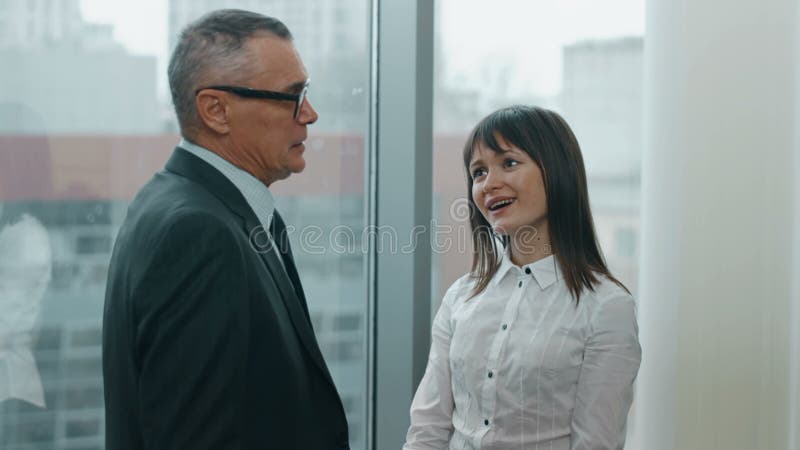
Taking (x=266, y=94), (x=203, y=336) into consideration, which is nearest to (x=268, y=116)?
(x=266, y=94)

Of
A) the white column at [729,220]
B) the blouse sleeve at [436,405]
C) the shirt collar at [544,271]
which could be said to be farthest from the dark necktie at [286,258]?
the white column at [729,220]

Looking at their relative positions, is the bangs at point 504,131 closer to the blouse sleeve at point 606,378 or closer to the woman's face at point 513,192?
the woman's face at point 513,192

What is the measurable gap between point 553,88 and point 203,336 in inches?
52.7

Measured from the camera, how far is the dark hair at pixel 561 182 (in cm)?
171

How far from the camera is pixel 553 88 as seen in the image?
7.28 ft

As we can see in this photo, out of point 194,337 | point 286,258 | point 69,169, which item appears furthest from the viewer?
point 69,169

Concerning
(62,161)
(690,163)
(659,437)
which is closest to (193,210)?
(62,161)

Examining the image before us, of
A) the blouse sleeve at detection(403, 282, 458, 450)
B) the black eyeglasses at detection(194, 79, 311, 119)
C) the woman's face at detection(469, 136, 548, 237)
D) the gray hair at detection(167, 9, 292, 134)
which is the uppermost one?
the gray hair at detection(167, 9, 292, 134)

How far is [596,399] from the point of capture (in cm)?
160

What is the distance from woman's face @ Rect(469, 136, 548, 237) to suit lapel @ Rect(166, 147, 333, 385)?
0.51 metres

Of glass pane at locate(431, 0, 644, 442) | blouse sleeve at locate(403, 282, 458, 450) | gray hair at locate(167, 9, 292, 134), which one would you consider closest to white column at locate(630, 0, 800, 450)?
glass pane at locate(431, 0, 644, 442)

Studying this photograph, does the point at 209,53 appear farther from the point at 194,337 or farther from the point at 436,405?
the point at 436,405

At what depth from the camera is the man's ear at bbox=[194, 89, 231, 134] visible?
1426mm

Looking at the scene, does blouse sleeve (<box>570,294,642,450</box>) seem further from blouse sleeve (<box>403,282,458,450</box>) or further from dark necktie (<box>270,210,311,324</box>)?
dark necktie (<box>270,210,311,324</box>)
